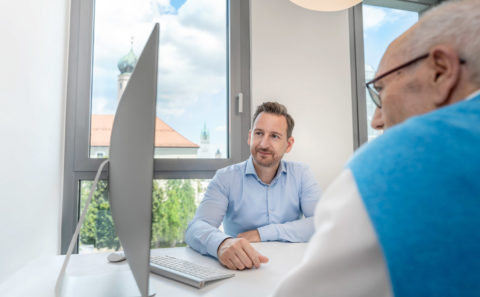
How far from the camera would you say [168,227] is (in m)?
2.27

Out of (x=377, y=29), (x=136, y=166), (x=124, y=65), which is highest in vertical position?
(x=377, y=29)

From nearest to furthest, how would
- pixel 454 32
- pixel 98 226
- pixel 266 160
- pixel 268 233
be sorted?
Answer: pixel 454 32 → pixel 268 233 → pixel 266 160 → pixel 98 226

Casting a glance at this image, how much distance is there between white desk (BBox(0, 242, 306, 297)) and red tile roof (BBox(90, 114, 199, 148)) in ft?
3.49

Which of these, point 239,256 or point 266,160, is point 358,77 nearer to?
point 266,160

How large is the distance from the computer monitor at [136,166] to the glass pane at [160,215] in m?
1.38

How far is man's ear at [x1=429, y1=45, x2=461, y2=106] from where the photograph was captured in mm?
541

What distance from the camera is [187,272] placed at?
0.95 metres

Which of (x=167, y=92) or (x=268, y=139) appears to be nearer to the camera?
(x=268, y=139)

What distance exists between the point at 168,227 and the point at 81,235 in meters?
0.56

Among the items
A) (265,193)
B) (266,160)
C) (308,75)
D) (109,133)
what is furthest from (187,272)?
(308,75)

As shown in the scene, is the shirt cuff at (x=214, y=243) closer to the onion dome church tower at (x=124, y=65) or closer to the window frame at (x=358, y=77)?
the onion dome church tower at (x=124, y=65)

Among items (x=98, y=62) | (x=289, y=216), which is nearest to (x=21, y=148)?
(x=98, y=62)

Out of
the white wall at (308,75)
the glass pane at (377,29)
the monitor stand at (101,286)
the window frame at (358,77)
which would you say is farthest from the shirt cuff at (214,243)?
the glass pane at (377,29)

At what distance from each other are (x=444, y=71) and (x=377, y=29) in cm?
254
